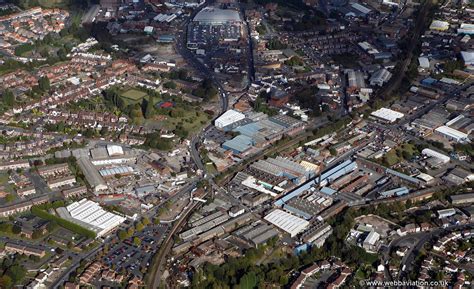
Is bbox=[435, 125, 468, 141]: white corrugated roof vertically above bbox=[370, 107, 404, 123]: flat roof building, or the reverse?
bbox=[435, 125, 468, 141]: white corrugated roof

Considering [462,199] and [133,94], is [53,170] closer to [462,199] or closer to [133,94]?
[133,94]

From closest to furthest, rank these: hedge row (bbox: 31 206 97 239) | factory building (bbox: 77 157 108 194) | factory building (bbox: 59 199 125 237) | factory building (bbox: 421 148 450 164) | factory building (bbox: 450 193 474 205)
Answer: hedge row (bbox: 31 206 97 239), factory building (bbox: 59 199 125 237), factory building (bbox: 450 193 474 205), factory building (bbox: 77 157 108 194), factory building (bbox: 421 148 450 164)

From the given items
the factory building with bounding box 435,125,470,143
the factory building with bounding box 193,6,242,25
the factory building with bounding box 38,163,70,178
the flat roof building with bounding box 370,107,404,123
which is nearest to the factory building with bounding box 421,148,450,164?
the factory building with bounding box 435,125,470,143

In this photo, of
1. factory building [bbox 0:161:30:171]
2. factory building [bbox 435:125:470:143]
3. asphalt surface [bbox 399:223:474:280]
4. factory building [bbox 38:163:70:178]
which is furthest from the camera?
factory building [bbox 435:125:470:143]

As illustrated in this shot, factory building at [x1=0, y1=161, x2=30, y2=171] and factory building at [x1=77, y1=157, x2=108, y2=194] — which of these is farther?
factory building at [x1=0, y1=161, x2=30, y2=171]

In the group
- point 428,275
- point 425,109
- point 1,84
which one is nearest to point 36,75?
point 1,84

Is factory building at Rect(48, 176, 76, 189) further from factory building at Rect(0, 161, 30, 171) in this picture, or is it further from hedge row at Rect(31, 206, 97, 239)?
factory building at Rect(0, 161, 30, 171)

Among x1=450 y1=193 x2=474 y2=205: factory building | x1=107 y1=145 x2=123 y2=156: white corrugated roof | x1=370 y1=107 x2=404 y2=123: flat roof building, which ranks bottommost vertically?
x1=370 y1=107 x2=404 y2=123: flat roof building

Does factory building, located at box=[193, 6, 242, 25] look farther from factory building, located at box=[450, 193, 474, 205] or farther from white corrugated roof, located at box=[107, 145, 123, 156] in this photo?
factory building, located at box=[450, 193, 474, 205]
